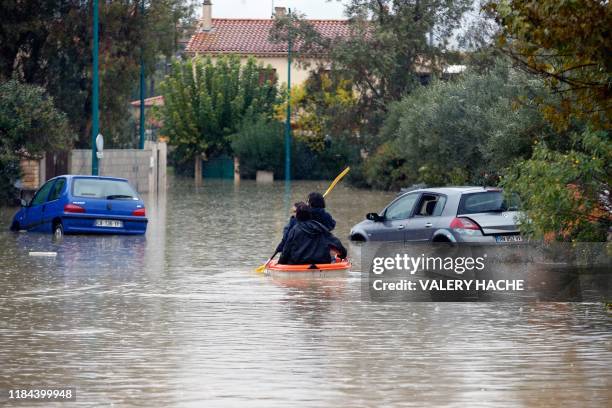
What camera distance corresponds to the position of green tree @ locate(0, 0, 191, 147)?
44.9 m

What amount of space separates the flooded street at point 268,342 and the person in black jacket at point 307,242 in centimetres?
44

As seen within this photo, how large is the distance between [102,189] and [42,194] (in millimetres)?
1440

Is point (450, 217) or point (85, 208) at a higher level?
point (450, 217)

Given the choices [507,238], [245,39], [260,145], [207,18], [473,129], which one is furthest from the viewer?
[207,18]

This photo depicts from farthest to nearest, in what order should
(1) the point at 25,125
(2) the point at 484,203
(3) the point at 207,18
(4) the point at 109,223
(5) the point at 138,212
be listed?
1. (3) the point at 207,18
2. (1) the point at 25,125
3. (5) the point at 138,212
4. (4) the point at 109,223
5. (2) the point at 484,203

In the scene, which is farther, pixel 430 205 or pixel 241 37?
pixel 241 37

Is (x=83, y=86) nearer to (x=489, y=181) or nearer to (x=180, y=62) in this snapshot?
(x=489, y=181)

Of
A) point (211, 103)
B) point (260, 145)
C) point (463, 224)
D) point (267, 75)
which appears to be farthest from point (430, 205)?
point (267, 75)

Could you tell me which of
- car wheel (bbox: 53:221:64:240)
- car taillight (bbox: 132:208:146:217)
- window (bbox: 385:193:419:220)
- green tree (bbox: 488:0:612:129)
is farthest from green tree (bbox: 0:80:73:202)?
green tree (bbox: 488:0:612:129)

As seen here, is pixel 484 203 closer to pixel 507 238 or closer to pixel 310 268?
pixel 507 238

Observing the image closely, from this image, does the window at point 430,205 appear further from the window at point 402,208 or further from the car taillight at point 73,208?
the car taillight at point 73,208

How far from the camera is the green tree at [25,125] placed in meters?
38.2

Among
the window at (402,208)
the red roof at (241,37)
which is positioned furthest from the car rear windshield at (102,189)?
the red roof at (241,37)

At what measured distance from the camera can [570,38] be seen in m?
12.4
